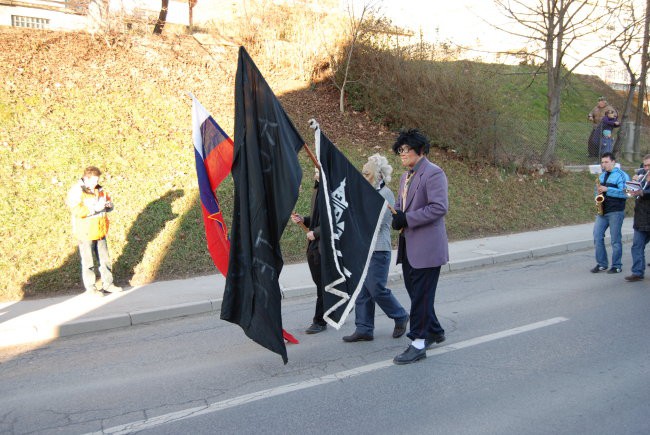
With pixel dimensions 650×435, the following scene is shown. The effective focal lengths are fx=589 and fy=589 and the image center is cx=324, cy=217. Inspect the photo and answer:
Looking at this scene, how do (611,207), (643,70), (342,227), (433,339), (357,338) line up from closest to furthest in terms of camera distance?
(342,227), (433,339), (357,338), (611,207), (643,70)

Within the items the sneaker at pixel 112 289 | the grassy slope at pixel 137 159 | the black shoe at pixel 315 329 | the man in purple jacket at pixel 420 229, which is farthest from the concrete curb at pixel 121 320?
the man in purple jacket at pixel 420 229

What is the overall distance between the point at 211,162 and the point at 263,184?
913 millimetres

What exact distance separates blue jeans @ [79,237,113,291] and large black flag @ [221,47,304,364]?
13.5 feet

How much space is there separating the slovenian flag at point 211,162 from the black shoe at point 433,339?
2.03 m

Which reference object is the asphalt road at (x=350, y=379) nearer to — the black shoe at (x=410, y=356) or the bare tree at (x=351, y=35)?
the black shoe at (x=410, y=356)

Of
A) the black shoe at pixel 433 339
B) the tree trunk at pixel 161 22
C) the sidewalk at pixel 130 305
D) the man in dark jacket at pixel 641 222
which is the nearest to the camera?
the black shoe at pixel 433 339

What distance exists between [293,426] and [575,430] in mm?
1924

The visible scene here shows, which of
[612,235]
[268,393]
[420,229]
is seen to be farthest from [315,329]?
[612,235]

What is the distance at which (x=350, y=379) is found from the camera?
5.02m

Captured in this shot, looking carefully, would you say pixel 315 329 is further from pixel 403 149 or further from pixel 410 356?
pixel 403 149

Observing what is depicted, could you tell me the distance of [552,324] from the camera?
6.54 meters

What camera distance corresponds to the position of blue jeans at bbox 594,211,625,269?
9.28 m

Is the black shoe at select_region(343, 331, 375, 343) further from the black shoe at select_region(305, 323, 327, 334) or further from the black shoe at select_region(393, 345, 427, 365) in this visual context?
the black shoe at select_region(393, 345, 427, 365)

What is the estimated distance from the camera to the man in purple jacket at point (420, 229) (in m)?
5.21
